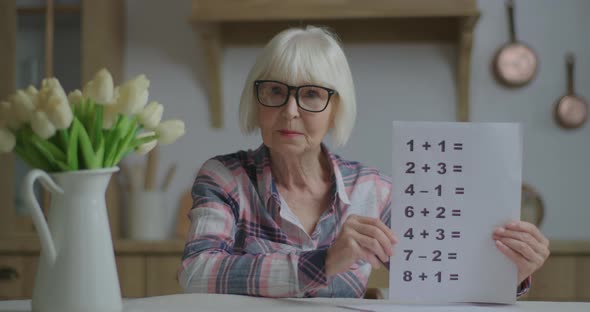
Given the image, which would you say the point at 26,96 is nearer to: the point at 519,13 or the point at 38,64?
the point at 38,64

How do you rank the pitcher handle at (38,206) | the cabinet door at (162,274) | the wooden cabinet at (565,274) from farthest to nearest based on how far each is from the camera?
the cabinet door at (162,274), the wooden cabinet at (565,274), the pitcher handle at (38,206)

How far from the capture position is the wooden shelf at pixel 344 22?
99.3 inches

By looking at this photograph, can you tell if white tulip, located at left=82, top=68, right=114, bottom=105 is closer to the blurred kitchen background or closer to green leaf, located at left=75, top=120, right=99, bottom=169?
green leaf, located at left=75, top=120, right=99, bottom=169

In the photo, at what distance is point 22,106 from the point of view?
849 millimetres

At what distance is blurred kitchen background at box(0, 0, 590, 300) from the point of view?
279 centimetres

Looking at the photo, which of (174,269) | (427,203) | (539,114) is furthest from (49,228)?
(539,114)

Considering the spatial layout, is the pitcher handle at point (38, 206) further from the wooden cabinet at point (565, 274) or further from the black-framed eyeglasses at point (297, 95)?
the wooden cabinet at point (565, 274)

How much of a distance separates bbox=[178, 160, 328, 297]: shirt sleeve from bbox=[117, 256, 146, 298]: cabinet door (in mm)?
1359

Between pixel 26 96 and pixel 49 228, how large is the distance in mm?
165

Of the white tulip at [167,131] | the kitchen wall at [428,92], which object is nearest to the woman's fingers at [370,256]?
the white tulip at [167,131]

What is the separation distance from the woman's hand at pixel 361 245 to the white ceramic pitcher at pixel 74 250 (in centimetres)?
34

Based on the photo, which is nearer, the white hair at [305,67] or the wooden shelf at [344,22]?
the white hair at [305,67]

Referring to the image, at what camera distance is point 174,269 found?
259 centimetres

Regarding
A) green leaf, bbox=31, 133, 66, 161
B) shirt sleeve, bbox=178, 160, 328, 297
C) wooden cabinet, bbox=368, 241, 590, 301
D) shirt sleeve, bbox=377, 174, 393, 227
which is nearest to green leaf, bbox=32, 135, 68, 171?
green leaf, bbox=31, 133, 66, 161
